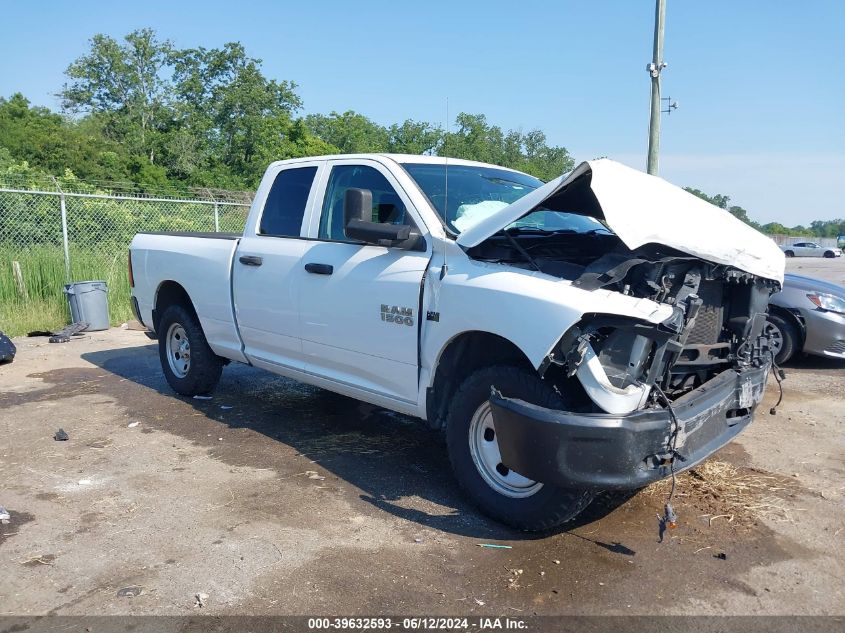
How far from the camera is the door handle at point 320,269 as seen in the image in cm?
475

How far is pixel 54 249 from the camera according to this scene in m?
11.0

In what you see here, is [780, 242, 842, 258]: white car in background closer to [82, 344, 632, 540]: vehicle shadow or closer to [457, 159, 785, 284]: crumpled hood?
[82, 344, 632, 540]: vehicle shadow

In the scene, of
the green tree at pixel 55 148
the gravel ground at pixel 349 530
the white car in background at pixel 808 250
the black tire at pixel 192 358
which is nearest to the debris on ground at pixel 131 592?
the gravel ground at pixel 349 530

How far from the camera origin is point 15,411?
6199 mm

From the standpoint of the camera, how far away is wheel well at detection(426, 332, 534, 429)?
12.8 ft

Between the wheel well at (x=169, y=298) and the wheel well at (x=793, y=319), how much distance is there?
6260 mm

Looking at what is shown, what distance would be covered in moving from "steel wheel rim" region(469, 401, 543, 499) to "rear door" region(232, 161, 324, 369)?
176 centimetres

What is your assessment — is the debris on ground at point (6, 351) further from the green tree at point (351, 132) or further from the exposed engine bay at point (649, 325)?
the green tree at point (351, 132)

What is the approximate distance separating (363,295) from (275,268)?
1.10 m

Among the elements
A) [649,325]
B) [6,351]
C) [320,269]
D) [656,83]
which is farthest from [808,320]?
[6,351]

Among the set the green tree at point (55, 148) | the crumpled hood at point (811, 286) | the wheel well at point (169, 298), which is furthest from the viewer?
the green tree at point (55, 148)

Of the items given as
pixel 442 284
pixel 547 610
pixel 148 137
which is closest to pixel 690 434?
pixel 547 610

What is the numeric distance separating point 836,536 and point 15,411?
21.1 feet

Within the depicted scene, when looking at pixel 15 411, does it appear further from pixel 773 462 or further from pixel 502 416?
pixel 773 462
